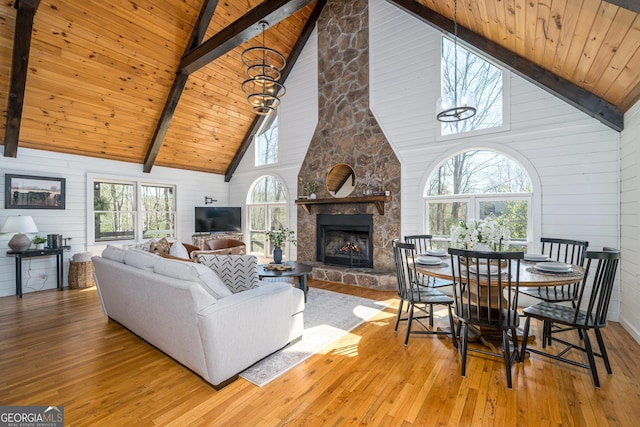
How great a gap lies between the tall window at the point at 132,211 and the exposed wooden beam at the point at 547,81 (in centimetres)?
699

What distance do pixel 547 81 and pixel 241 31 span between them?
4245 millimetres

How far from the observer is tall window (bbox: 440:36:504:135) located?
4.55m

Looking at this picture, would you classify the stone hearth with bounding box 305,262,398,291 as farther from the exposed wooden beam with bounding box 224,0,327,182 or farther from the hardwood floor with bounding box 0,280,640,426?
the exposed wooden beam with bounding box 224,0,327,182

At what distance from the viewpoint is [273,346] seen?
2.76 metres

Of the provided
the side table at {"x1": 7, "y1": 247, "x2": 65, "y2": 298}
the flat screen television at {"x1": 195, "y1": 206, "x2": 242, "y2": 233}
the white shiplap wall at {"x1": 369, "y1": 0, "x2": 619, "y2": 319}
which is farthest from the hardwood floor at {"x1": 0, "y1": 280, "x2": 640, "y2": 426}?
the flat screen television at {"x1": 195, "y1": 206, "x2": 242, "y2": 233}

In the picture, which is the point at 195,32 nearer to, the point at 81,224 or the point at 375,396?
the point at 81,224

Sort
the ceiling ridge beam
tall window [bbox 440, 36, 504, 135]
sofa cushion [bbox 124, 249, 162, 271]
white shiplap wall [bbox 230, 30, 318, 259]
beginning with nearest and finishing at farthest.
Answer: sofa cushion [bbox 124, 249, 162, 271], the ceiling ridge beam, tall window [bbox 440, 36, 504, 135], white shiplap wall [bbox 230, 30, 318, 259]

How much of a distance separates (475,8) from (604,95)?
1.86 metres

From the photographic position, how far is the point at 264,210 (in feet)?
25.6

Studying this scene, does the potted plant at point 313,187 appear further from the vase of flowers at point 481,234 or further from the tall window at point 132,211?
the vase of flowers at point 481,234

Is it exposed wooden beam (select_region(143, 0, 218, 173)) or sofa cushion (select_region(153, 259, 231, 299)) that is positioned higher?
exposed wooden beam (select_region(143, 0, 218, 173))

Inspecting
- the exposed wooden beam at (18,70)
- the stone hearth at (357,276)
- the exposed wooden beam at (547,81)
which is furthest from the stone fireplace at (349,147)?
the exposed wooden beam at (18,70)

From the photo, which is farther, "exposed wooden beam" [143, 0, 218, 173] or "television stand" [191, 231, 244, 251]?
"television stand" [191, 231, 244, 251]

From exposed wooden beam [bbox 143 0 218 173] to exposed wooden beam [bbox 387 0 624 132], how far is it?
386cm
